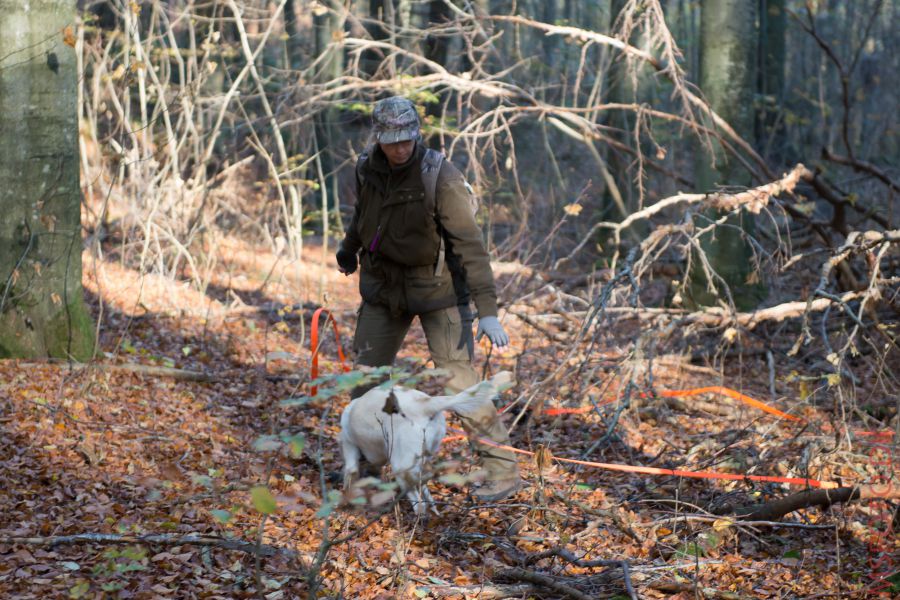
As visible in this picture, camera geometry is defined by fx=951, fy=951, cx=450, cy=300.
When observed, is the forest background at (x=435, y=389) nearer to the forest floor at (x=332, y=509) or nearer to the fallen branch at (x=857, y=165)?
the forest floor at (x=332, y=509)

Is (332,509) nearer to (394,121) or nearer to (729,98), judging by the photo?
(394,121)

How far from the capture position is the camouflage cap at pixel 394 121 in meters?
4.61

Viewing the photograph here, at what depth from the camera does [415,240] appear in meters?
4.93

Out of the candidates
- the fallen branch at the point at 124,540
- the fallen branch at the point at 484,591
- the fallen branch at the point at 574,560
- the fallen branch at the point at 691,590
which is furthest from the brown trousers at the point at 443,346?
the fallen branch at the point at 124,540

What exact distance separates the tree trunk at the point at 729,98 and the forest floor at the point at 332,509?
2.20 m

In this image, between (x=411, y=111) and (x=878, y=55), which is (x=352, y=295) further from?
(x=878, y=55)

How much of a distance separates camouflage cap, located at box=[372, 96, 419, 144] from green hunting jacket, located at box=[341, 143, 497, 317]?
205 millimetres

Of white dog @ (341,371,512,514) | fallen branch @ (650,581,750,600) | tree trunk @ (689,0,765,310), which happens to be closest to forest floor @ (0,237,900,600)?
fallen branch @ (650,581,750,600)

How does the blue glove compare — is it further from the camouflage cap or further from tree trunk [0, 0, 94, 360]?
tree trunk [0, 0, 94, 360]

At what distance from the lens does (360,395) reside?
5.35m

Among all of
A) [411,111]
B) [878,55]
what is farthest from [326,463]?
[878,55]

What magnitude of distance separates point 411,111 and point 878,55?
81.8 feet

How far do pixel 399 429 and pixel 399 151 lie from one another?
4.56 feet

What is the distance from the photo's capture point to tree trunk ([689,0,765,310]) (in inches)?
365
